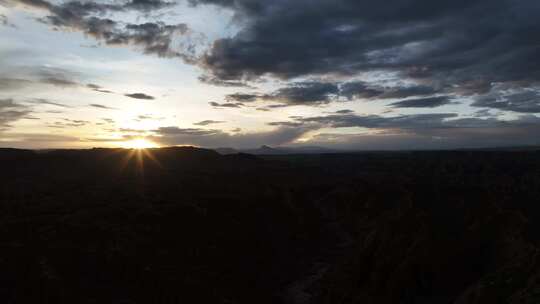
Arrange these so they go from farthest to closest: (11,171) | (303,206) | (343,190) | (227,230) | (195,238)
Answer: (11,171)
(343,190)
(303,206)
(227,230)
(195,238)

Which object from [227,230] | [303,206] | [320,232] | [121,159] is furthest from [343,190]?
[121,159]

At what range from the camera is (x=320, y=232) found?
184 feet

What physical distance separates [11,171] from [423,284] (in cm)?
9137

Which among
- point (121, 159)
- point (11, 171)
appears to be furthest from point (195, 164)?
point (11, 171)

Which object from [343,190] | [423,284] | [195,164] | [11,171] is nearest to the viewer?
[423,284]

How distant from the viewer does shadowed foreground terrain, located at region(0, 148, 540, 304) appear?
94.4 feet

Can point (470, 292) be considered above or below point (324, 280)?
above

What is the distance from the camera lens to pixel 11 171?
297ft

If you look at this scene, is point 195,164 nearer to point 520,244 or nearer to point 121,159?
point 121,159

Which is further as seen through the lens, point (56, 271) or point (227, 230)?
point (227, 230)

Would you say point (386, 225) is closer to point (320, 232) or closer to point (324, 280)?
point (324, 280)

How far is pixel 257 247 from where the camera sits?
4528 centimetres

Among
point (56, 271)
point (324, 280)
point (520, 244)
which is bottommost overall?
point (324, 280)

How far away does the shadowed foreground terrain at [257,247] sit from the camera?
2877 centimetres
